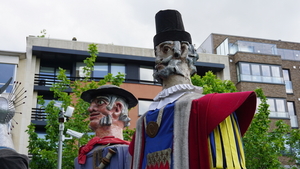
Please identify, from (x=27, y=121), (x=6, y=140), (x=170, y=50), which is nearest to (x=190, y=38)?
(x=170, y=50)

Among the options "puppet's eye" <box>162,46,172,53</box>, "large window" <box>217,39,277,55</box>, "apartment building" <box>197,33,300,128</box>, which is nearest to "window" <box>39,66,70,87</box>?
"apartment building" <box>197,33,300,128</box>

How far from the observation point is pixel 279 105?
81.1ft

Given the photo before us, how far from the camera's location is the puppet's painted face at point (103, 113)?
20.6ft

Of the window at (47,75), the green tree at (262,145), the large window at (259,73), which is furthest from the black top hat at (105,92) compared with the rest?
the large window at (259,73)

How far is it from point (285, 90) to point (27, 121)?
1603 centimetres

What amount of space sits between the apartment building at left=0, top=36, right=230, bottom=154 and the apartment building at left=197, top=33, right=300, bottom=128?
7.26 feet

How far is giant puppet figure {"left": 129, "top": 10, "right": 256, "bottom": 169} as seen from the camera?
3.66 metres

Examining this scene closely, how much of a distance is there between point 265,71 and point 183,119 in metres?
22.7

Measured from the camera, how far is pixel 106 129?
632cm

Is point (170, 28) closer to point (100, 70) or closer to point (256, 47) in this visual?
point (100, 70)

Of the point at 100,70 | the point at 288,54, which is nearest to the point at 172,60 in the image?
the point at 100,70

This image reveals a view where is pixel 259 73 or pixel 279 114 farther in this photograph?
pixel 259 73

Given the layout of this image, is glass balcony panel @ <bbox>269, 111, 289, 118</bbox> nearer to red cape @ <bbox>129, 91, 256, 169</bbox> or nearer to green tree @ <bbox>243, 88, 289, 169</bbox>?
green tree @ <bbox>243, 88, 289, 169</bbox>

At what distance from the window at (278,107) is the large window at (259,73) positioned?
131 centimetres
